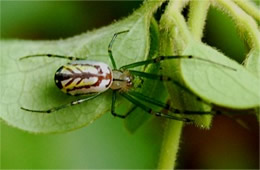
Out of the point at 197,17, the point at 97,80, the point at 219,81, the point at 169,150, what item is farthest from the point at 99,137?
the point at 219,81

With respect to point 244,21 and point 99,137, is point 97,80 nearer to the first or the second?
point 244,21

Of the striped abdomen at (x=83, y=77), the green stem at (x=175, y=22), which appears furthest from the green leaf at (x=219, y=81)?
the striped abdomen at (x=83, y=77)

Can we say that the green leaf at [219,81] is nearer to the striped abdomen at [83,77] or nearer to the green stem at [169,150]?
the green stem at [169,150]

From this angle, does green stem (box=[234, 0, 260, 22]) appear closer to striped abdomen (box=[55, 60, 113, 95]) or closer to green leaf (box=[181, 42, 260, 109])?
green leaf (box=[181, 42, 260, 109])

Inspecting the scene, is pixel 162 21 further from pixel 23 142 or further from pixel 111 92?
pixel 23 142

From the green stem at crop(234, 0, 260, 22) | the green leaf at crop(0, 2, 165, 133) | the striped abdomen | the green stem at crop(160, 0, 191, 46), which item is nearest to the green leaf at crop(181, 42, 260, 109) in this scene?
the green stem at crop(160, 0, 191, 46)

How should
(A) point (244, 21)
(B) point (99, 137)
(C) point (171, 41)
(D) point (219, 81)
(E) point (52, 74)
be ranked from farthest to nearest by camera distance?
1. (B) point (99, 137)
2. (E) point (52, 74)
3. (A) point (244, 21)
4. (C) point (171, 41)
5. (D) point (219, 81)
